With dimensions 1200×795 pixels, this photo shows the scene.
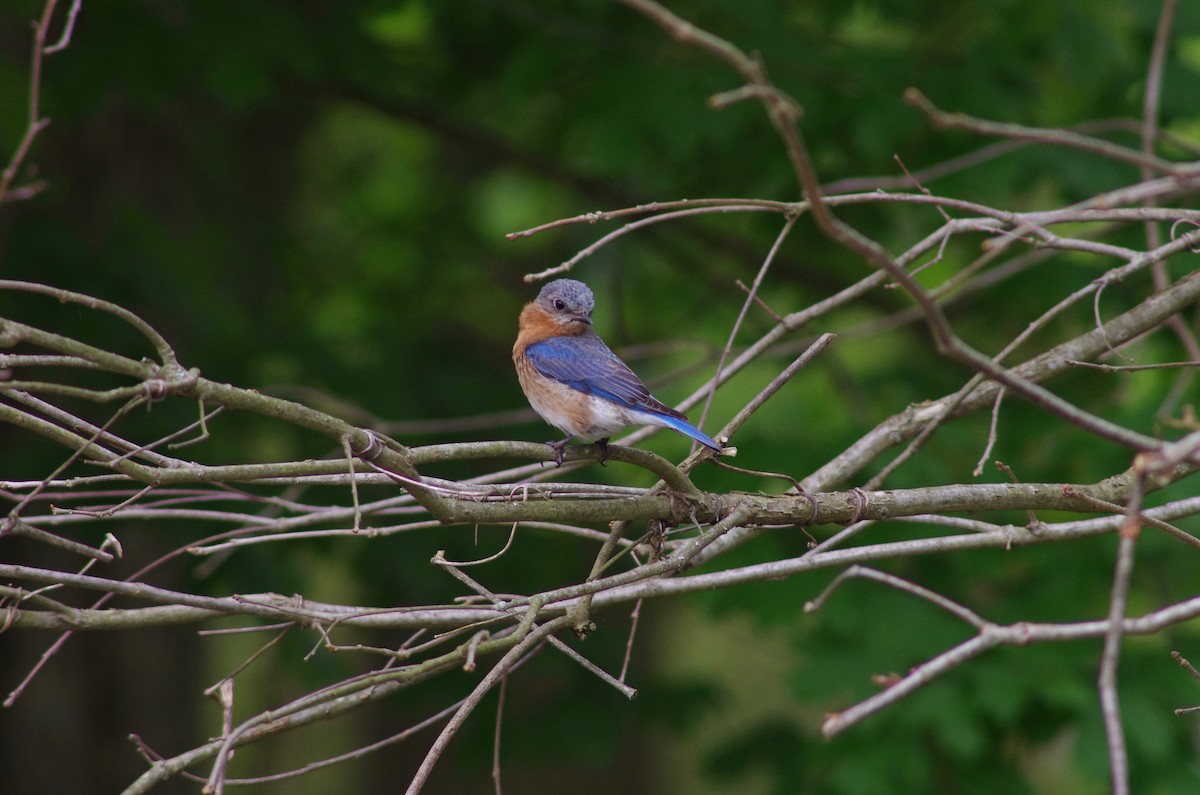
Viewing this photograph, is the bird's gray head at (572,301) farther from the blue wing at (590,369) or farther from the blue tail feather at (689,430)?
the blue tail feather at (689,430)

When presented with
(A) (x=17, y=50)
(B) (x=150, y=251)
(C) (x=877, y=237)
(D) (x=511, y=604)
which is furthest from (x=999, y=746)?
(A) (x=17, y=50)

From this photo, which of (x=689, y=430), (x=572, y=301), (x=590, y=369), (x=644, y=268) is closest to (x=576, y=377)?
(x=590, y=369)

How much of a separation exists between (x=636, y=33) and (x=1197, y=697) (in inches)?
178

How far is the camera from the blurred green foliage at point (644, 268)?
5.91 meters

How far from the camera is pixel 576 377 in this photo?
474cm

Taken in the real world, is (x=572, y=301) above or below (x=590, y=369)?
above

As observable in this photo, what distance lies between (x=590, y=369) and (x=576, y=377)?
0.07m

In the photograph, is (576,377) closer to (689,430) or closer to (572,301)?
(572,301)

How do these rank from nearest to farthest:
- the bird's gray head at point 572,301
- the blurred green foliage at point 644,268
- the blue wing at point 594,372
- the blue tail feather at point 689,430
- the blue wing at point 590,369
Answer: the blue tail feather at point 689,430 → the blue wing at point 594,372 → the blue wing at point 590,369 → the bird's gray head at point 572,301 → the blurred green foliage at point 644,268

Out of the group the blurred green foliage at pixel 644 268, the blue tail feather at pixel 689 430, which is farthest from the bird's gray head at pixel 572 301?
the blue tail feather at pixel 689 430

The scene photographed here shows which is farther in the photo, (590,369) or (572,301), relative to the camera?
(572,301)

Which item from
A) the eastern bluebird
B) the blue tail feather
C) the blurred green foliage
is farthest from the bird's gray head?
the blue tail feather

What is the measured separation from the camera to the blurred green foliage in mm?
5910

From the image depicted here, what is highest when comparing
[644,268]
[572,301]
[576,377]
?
[572,301]
